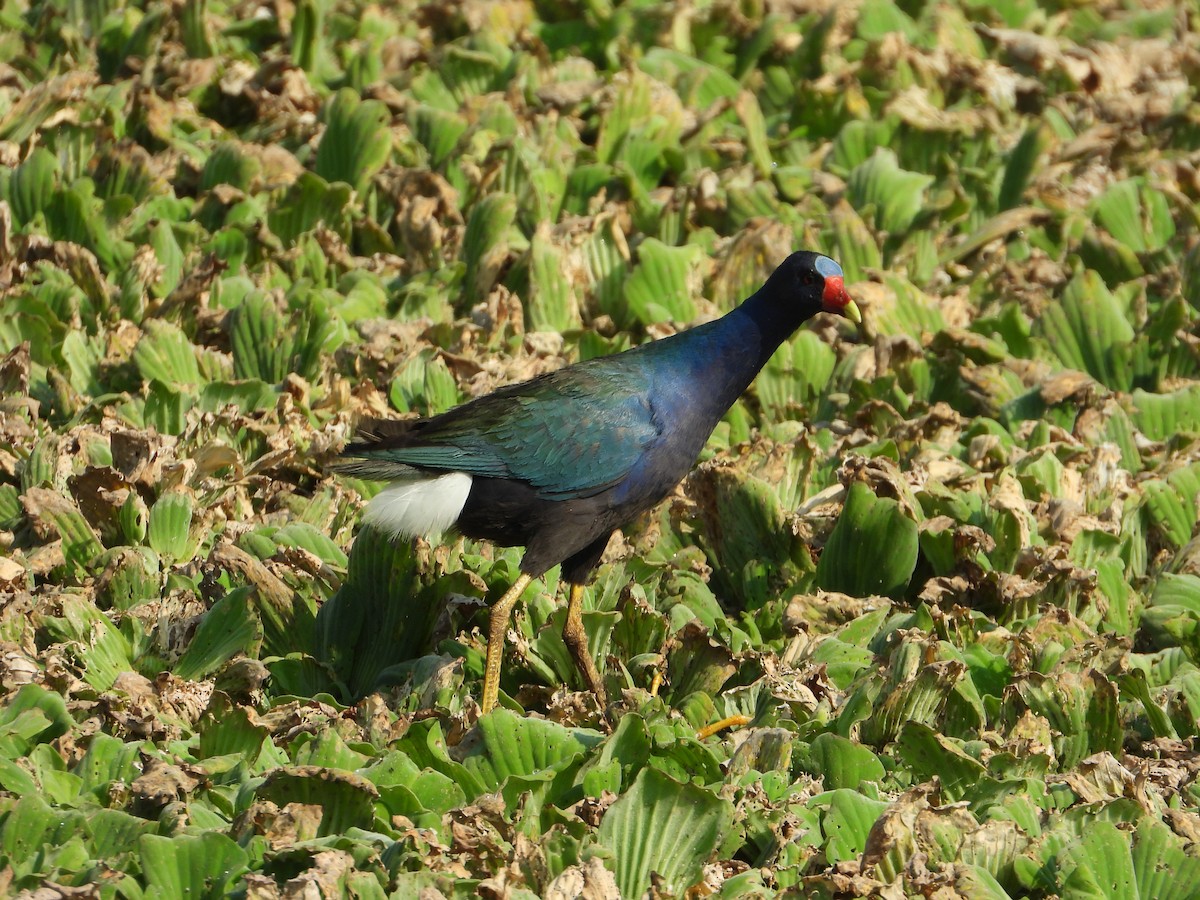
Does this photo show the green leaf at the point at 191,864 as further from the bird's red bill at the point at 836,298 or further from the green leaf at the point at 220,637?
the bird's red bill at the point at 836,298

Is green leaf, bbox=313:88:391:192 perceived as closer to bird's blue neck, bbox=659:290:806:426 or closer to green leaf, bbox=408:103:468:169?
green leaf, bbox=408:103:468:169

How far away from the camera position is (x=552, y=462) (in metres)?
4.37

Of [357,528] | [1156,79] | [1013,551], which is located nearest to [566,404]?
[357,528]

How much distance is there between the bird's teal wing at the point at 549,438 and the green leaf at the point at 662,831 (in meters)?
1.19

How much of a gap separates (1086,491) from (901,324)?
1156 mm

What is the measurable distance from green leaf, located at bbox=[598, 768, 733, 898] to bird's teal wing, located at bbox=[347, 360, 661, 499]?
1190 mm

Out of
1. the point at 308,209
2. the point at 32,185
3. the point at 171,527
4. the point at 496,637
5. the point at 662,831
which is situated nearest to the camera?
the point at 662,831

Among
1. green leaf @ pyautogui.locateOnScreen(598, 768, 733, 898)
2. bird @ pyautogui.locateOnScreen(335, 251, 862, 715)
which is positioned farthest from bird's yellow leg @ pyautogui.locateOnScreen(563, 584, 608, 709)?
green leaf @ pyautogui.locateOnScreen(598, 768, 733, 898)

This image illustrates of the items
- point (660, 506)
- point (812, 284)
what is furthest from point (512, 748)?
point (812, 284)

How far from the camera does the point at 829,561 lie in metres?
4.78

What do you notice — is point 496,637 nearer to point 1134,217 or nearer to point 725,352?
point 725,352

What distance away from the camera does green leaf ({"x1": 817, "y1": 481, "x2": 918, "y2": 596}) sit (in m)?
4.62

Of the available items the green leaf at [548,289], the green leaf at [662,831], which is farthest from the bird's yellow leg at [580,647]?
the green leaf at [548,289]

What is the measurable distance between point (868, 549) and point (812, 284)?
0.79 metres
